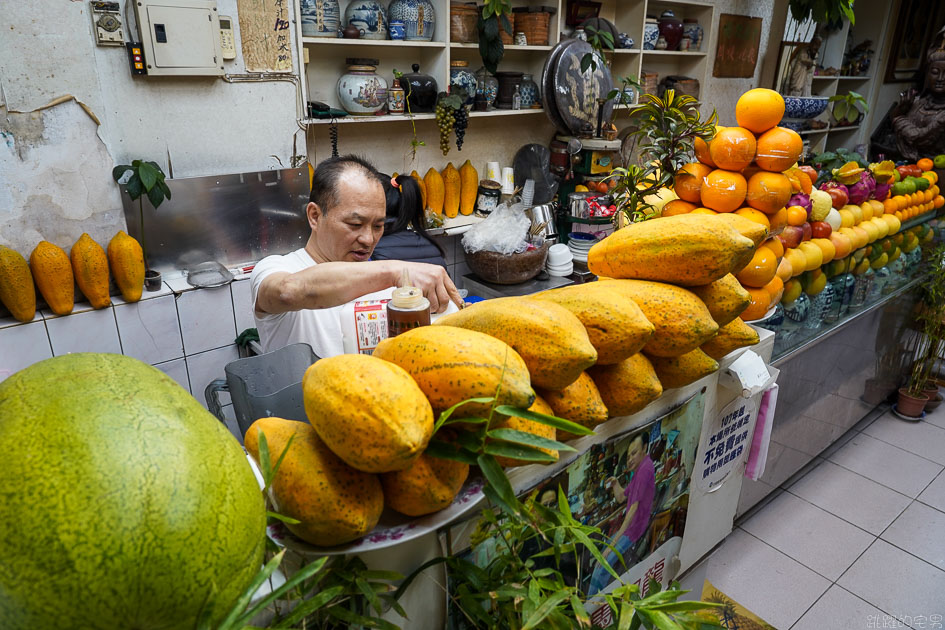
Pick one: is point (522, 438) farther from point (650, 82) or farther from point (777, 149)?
point (650, 82)

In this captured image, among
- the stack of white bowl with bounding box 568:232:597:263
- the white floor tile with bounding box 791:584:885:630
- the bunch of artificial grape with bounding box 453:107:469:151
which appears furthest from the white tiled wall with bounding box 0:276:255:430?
the white floor tile with bounding box 791:584:885:630

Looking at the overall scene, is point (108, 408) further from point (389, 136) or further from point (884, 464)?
point (884, 464)

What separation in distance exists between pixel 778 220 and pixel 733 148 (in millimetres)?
257

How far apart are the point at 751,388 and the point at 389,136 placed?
2516mm

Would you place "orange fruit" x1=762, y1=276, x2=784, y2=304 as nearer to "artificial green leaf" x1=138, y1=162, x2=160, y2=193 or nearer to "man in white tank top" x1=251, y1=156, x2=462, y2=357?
"man in white tank top" x1=251, y1=156, x2=462, y2=357

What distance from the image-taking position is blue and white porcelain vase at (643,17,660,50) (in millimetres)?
3912

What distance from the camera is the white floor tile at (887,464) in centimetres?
261

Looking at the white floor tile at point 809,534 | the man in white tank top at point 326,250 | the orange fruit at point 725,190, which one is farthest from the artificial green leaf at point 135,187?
the white floor tile at point 809,534

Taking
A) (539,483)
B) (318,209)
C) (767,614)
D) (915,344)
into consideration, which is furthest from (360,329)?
(915,344)

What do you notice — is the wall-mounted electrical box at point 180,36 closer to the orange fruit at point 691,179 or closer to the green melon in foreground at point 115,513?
the orange fruit at point 691,179

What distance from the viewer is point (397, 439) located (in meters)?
0.55

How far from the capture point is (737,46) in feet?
15.1

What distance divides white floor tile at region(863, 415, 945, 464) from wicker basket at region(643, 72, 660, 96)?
2.51 metres

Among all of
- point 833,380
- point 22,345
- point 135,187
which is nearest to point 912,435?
point 833,380
